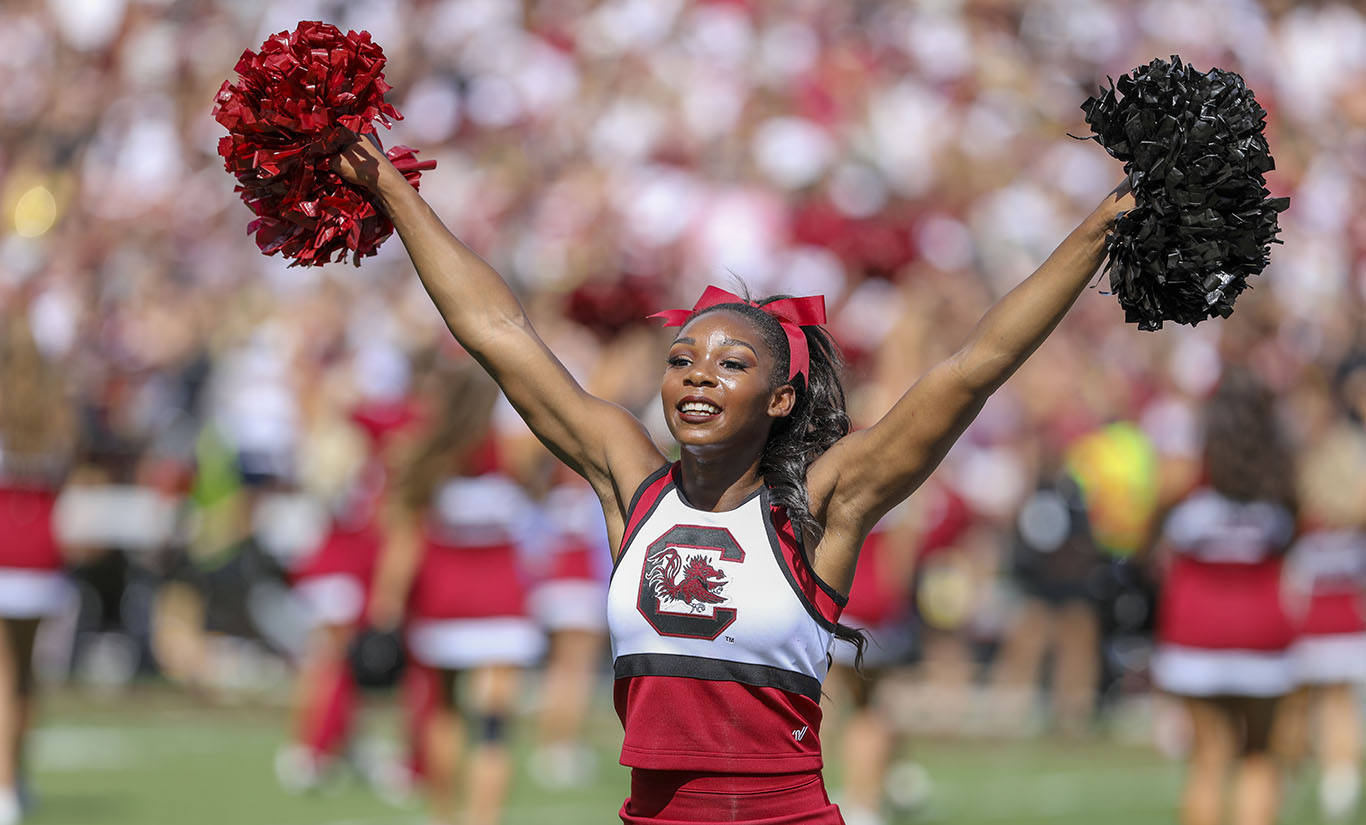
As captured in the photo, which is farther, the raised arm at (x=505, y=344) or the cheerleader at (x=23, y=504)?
the cheerleader at (x=23, y=504)

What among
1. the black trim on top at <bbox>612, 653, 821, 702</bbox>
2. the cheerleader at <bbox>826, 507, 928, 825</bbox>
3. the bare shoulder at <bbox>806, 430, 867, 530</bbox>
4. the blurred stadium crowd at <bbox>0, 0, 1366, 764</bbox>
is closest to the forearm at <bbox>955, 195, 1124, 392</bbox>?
the bare shoulder at <bbox>806, 430, 867, 530</bbox>

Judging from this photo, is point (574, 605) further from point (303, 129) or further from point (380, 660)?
point (303, 129)

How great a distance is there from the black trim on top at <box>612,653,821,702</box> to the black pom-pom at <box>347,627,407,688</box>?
8419 mm

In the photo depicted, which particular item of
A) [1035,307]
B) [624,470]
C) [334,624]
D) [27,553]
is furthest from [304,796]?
[1035,307]

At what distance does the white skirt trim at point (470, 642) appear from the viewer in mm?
7254

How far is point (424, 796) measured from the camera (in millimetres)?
8375

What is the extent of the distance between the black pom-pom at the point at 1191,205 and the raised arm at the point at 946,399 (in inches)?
2.5

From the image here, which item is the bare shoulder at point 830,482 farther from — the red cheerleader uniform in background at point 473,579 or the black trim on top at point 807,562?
the red cheerleader uniform in background at point 473,579

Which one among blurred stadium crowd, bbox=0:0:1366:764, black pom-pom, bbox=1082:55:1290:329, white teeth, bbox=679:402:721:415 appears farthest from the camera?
blurred stadium crowd, bbox=0:0:1366:764

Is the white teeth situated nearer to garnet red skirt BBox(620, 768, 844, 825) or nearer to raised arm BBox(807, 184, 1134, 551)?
raised arm BBox(807, 184, 1134, 551)

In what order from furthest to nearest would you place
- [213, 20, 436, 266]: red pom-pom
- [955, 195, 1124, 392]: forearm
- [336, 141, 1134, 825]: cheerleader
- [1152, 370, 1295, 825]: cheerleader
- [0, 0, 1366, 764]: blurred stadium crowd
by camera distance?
[0, 0, 1366, 764]: blurred stadium crowd → [1152, 370, 1295, 825]: cheerleader → [213, 20, 436, 266]: red pom-pom → [336, 141, 1134, 825]: cheerleader → [955, 195, 1124, 392]: forearm

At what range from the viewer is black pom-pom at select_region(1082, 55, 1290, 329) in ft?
9.21

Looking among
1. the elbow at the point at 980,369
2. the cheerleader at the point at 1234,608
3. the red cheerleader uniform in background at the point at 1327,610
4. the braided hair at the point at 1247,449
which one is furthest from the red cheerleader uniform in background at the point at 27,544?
the elbow at the point at 980,369

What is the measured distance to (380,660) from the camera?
11586mm
